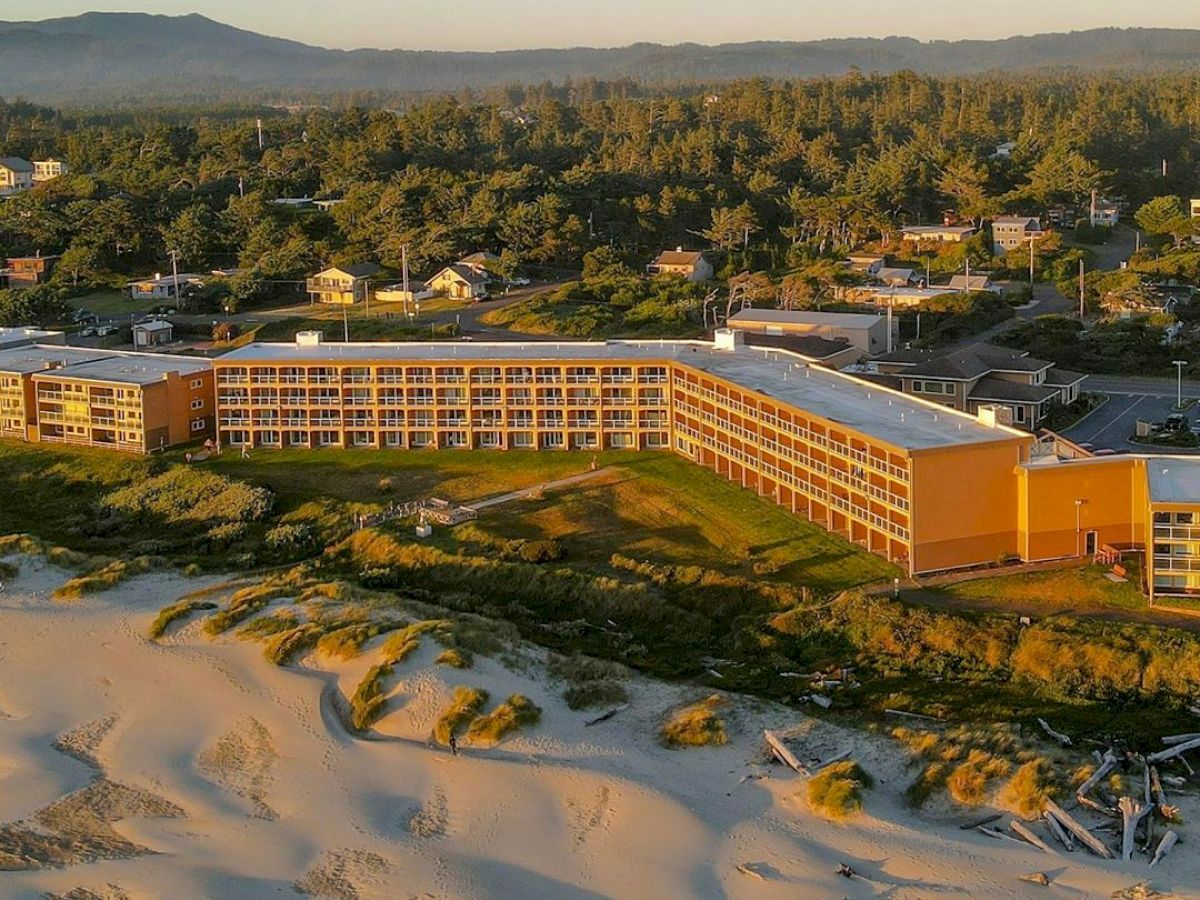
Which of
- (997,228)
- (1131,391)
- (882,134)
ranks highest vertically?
(882,134)

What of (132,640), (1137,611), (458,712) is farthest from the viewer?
(132,640)

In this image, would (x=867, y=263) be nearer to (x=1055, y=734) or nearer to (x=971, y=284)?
(x=971, y=284)

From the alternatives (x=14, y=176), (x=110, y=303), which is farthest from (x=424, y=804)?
(x=14, y=176)

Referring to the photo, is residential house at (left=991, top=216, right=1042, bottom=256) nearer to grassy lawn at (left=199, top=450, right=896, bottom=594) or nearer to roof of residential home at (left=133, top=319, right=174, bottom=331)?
roof of residential home at (left=133, top=319, right=174, bottom=331)

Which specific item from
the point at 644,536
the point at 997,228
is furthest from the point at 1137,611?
the point at 997,228

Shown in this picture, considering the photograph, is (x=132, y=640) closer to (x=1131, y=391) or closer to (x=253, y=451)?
(x=253, y=451)

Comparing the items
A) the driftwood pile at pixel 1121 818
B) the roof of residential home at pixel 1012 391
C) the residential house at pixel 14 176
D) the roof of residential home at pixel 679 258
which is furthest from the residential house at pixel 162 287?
the driftwood pile at pixel 1121 818

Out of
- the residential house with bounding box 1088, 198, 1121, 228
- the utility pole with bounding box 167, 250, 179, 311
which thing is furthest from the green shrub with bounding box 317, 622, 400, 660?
the residential house with bounding box 1088, 198, 1121, 228
